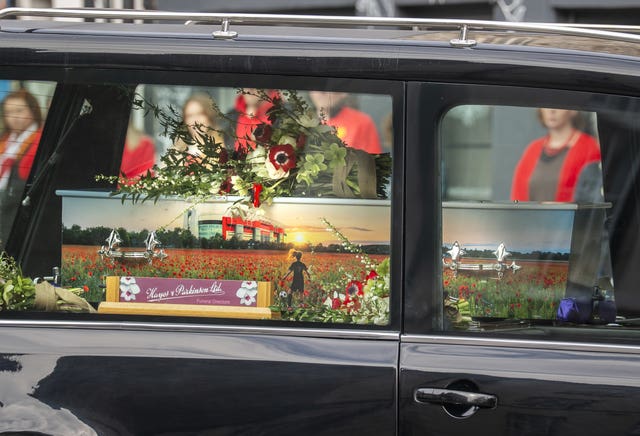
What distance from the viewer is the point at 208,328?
2521 millimetres

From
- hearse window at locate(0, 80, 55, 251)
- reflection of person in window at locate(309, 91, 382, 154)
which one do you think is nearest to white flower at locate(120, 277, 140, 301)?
hearse window at locate(0, 80, 55, 251)

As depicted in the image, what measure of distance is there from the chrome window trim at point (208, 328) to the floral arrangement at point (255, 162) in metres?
0.40

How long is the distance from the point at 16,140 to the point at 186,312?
71cm

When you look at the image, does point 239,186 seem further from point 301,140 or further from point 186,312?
point 186,312

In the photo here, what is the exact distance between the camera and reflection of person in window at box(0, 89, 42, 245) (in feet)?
8.86

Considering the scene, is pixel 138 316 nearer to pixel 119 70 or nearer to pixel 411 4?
pixel 119 70

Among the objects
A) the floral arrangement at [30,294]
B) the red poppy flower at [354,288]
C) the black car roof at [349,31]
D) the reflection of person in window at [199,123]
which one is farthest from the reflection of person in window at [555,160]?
the floral arrangement at [30,294]

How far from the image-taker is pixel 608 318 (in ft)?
8.40

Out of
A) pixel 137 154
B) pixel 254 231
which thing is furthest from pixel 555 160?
pixel 137 154

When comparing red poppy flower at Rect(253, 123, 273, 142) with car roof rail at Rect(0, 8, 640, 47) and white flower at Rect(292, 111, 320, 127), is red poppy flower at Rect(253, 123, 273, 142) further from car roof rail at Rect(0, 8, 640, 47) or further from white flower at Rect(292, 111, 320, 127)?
car roof rail at Rect(0, 8, 640, 47)

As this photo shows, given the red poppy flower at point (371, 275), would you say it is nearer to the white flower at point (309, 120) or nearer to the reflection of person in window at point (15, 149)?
the white flower at point (309, 120)

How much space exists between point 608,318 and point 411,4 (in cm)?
642

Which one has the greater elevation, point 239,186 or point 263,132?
point 263,132

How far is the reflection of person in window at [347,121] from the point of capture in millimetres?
2582
